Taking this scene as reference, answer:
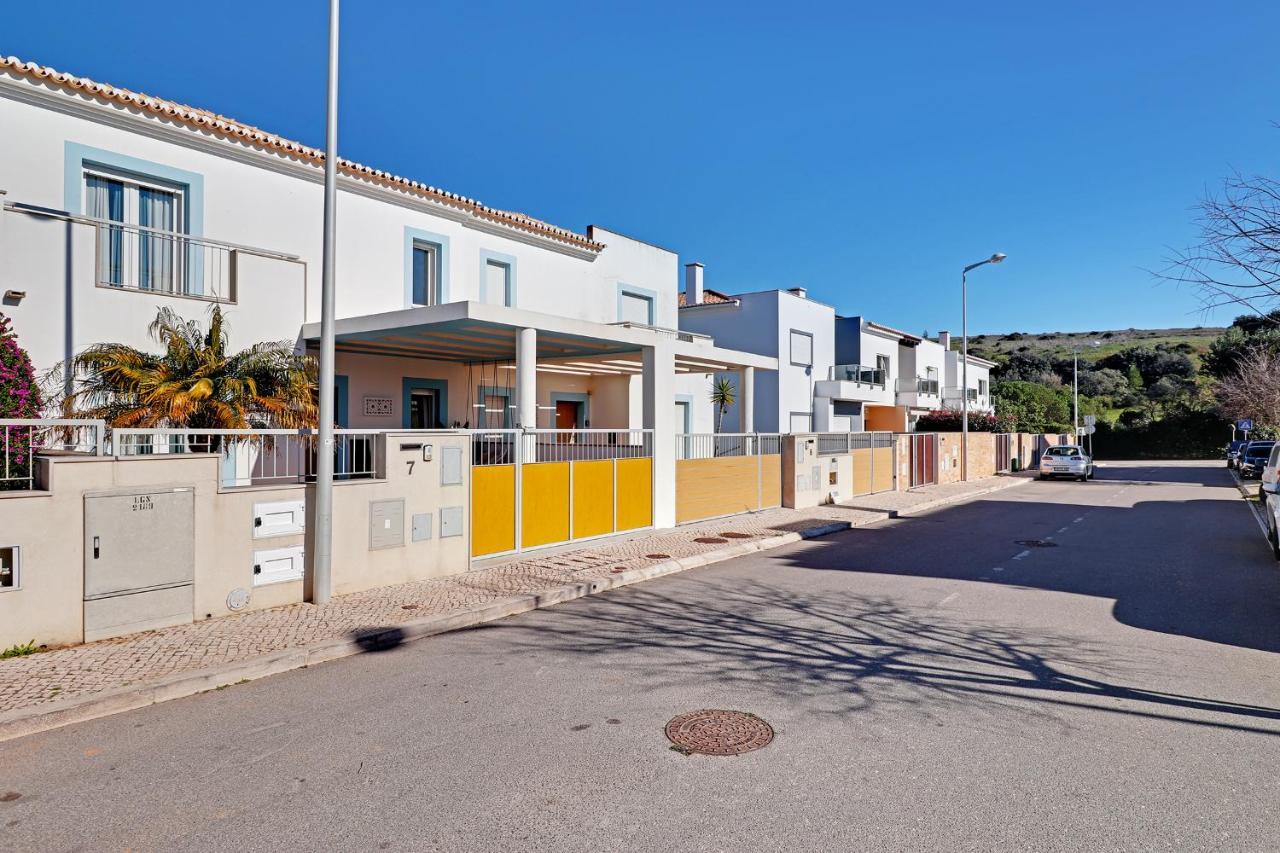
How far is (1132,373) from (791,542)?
85483 millimetres

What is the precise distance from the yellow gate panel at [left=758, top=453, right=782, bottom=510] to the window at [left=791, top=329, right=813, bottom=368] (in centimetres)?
1476

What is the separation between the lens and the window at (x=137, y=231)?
10930mm

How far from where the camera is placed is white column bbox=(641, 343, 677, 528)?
1370 cm

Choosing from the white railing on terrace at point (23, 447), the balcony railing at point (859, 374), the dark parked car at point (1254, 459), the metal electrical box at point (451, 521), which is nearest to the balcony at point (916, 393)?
the balcony railing at point (859, 374)

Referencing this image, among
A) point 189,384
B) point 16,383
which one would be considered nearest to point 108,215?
point 16,383

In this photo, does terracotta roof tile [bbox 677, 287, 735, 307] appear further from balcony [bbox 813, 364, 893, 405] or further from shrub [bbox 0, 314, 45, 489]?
shrub [bbox 0, 314, 45, 489]

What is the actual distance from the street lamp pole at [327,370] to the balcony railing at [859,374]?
2941 cm

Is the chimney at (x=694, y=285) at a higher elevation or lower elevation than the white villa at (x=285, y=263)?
higher

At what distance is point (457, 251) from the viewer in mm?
16328

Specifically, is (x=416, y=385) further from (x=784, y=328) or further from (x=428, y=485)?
(x=784, y=328)

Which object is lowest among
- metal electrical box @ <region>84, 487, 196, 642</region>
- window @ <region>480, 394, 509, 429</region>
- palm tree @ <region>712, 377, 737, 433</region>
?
metal electrical box @ <region>84, 487, 196, 642</region>

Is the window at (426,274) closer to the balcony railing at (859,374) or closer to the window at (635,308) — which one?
the window at (635,308)

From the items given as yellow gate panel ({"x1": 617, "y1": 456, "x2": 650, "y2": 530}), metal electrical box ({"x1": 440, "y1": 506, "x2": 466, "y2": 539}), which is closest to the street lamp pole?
metal electrical box ({"x1": 440, "y1": 506, "x2": 466, "y2": 539})

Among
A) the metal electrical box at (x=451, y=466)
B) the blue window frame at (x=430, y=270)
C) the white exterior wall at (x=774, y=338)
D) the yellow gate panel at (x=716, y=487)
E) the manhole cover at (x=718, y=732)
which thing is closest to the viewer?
the manhole cover at (x=718, y=732)
